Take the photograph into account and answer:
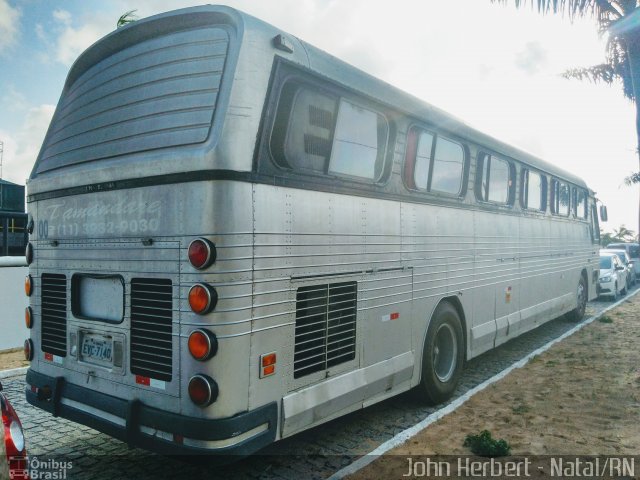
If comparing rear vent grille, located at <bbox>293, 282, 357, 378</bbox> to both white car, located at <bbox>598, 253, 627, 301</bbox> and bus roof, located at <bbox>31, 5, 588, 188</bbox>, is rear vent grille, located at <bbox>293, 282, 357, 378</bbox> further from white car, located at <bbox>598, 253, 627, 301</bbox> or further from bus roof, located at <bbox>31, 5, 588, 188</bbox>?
white car, located at <bbox>598, 253, 627, 301</bbox>

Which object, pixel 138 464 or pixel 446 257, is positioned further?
pixel 446 257

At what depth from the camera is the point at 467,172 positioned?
260 inches

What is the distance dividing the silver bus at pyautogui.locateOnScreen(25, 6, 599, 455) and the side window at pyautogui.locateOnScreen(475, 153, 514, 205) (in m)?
1.63

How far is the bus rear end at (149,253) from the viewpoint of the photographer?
333 cm

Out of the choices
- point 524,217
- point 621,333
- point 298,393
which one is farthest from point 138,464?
point 621,333

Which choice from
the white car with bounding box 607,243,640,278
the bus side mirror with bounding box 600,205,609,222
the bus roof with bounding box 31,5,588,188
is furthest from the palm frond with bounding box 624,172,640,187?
the bus roof with bounding box 31,5,588,188

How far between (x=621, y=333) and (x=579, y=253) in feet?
7.44

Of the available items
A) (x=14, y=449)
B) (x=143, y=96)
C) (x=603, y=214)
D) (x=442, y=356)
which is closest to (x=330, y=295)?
(x=143, y=96)

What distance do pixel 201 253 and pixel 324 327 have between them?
128cm

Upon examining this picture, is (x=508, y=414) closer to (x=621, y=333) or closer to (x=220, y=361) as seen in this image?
(x=220, y=361)

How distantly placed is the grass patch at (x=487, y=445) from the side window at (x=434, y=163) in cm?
251

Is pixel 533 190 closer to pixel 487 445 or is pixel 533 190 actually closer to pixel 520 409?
pixel 520 409

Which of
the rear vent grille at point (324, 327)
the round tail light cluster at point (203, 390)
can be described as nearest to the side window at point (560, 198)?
the rear vent grille at point (324, 327)

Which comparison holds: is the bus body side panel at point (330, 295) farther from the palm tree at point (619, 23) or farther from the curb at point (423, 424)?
the palm tree at point (619, 23)
